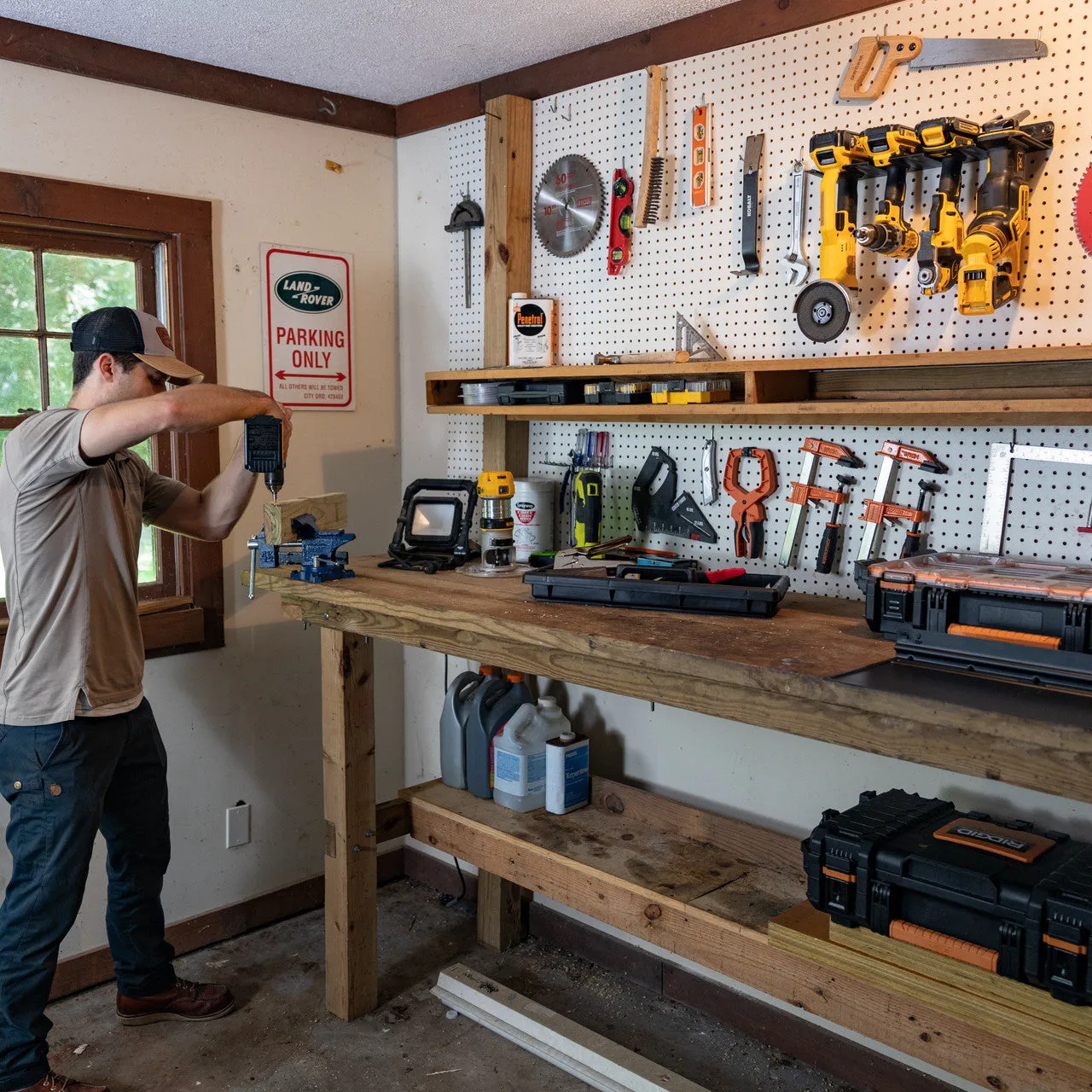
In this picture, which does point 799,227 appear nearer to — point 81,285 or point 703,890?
point 703,890

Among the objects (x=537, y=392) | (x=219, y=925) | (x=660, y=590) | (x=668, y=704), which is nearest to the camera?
(x=668, y=704)

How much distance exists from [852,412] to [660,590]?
49cm

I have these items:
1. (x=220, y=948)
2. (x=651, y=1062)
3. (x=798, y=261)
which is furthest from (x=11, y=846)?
(x=798, y=261)

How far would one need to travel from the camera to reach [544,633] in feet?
6.22

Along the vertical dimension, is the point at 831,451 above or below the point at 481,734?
above

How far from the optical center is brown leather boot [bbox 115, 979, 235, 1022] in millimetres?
2615

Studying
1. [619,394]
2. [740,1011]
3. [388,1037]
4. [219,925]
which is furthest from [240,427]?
[740,1011]

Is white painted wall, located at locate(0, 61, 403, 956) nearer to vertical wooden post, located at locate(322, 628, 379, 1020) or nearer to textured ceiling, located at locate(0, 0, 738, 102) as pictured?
textured ceiling, located at locate(0, 0, 738, 102)

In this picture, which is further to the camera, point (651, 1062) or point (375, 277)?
point (375, 277)

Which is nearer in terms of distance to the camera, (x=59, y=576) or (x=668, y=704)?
(x=668, y=704)

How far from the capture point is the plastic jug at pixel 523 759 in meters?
2.61

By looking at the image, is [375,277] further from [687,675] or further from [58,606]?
[687,675]

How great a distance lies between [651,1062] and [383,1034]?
694mm

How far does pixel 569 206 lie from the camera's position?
273 cm
